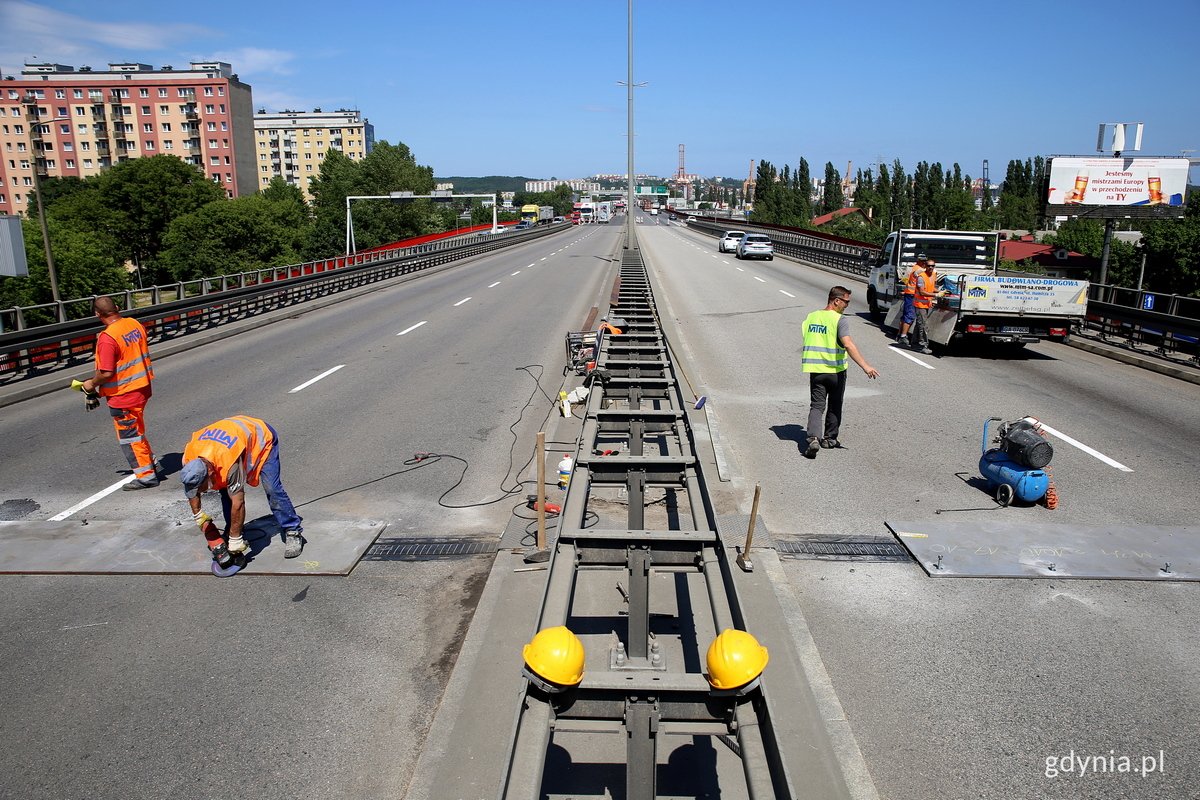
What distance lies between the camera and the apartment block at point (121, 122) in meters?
114

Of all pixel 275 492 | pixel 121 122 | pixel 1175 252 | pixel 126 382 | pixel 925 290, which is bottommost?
pixel 1175 252

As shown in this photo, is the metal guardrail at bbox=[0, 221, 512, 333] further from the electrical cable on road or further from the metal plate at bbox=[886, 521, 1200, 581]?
the metal plate at bbox=[886, 521, 1200, 581]

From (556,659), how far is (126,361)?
23.5 feet

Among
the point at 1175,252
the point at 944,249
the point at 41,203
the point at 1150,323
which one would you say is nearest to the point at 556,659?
the point at 1150,323

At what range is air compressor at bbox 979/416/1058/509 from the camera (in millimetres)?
7578

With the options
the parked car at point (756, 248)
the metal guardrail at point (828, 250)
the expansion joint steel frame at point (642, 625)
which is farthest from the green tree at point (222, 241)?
the expansion joint steel frame at point (642, 625)

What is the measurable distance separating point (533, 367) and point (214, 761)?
11462mm

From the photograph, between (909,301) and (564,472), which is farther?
(909,301)

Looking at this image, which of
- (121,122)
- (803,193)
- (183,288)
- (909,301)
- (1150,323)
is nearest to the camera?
(1150,323)

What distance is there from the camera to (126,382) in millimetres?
8367

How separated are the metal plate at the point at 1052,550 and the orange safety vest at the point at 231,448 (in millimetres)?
5386

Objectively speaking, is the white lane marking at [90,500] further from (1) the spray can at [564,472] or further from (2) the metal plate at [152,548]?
(1) the spray can at [564,472]

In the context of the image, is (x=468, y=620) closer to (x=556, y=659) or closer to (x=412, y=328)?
(x=556, y=659)

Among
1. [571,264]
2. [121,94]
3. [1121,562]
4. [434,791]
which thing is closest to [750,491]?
[1121,562]
